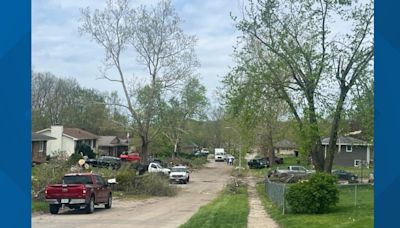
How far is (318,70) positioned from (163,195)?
564 inches

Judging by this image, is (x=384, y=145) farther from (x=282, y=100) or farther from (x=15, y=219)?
(x=282, y=100)

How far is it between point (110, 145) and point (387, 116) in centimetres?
9095

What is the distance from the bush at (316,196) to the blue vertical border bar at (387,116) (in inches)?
563

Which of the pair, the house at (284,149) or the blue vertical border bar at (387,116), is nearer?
the blue vertical border bar at (387,116)

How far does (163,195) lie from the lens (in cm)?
3581

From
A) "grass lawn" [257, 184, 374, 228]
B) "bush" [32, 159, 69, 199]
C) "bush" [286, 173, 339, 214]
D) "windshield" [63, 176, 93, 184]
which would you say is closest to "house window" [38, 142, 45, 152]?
"bush" [32, 159, 69, 199]

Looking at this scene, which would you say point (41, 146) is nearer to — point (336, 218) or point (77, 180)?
point (77, 180)

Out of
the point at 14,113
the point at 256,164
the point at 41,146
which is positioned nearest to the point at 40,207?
the point at 14,113

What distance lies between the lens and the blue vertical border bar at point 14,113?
5438 millimetres

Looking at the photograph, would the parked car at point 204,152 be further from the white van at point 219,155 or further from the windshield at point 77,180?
the windshield at point 77,180

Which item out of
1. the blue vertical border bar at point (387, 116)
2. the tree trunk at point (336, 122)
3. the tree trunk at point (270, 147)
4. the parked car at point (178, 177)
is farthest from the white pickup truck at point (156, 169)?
the blue vertical border bar at point (387, 116)

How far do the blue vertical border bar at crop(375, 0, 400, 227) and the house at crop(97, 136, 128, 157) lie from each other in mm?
85294

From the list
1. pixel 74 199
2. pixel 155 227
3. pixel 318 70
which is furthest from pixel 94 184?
pixel 318 70

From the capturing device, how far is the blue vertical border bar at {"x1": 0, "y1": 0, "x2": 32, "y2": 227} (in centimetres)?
544
